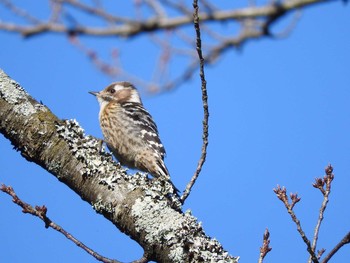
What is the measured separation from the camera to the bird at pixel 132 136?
564 centimetres

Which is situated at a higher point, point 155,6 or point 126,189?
point 155,6

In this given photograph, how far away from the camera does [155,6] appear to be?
3920mm

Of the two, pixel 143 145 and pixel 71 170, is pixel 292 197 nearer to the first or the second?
pixel 71 170

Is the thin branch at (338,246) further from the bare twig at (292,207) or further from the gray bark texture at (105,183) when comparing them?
the gray bark texture at (105,183)

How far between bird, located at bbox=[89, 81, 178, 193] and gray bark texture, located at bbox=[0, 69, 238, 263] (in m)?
2.54

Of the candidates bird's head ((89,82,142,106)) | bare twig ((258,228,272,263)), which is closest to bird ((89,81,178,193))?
bird's head ((89,82,142,106))

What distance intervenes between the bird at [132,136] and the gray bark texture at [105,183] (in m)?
2.54

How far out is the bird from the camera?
5.64 metres

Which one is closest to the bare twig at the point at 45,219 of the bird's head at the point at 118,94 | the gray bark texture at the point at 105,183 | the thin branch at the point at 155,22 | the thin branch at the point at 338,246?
the gray bark texture at the point at 105,183

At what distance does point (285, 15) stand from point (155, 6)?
120cm

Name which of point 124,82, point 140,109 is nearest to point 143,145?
point 140,109

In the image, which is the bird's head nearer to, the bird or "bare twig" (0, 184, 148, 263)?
the bird

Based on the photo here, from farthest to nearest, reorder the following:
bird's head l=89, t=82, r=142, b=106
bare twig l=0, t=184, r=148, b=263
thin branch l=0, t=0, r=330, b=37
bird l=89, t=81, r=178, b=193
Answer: bird's head l=89, t=82, r=142, b=106 → bird l=89, t=81, r=178, b=193 → thin branch l=0, t=0, r=330, b=37 → bare twig l=0, t=184, r=148, b=263

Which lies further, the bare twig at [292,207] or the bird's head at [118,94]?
the bird's head at [118,94]
